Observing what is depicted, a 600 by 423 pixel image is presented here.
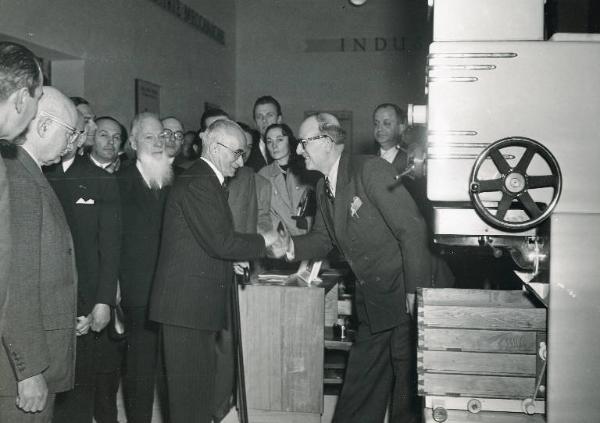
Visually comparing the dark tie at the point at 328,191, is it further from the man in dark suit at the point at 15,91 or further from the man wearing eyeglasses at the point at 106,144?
the man in dark suit at the point at 15,91

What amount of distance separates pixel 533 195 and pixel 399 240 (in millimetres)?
955

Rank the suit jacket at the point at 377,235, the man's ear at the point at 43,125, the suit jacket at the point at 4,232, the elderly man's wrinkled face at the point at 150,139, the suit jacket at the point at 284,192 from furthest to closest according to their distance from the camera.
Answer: the suit jacket at the point at 284,192, the elderly man's wrinkled face at the point at 150,139, the suit jacket at the point at 377,235, the man's ear at the point at 43,125, the suit jacket at the point at 4,232

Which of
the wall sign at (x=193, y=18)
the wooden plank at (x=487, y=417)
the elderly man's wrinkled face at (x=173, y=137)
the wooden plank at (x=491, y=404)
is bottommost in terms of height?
the wooden plank at (x=487, y=417)

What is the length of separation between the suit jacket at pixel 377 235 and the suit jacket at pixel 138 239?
1031 millimetres

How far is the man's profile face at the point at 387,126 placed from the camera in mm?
4777

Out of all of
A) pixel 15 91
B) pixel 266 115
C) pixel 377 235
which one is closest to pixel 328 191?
pixel 377 235

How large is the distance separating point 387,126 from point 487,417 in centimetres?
317

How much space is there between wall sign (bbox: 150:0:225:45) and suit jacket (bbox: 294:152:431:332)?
499 centimetres

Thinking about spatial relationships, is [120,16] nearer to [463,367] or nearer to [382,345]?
[382,345]

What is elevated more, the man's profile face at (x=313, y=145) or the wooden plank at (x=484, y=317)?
the man's profile face at (x=313, y=145)

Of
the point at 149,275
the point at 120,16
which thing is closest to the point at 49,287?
the point at 149,275

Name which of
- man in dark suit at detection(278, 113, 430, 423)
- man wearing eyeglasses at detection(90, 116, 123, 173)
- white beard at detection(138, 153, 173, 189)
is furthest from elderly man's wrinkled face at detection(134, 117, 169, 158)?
man in dark suit at detection(278, 113, 430, 423)

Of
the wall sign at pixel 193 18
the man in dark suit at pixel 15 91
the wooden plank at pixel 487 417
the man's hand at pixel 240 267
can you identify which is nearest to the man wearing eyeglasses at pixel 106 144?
the man's hand at pixel 240 267

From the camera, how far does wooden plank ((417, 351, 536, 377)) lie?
6.19ft
